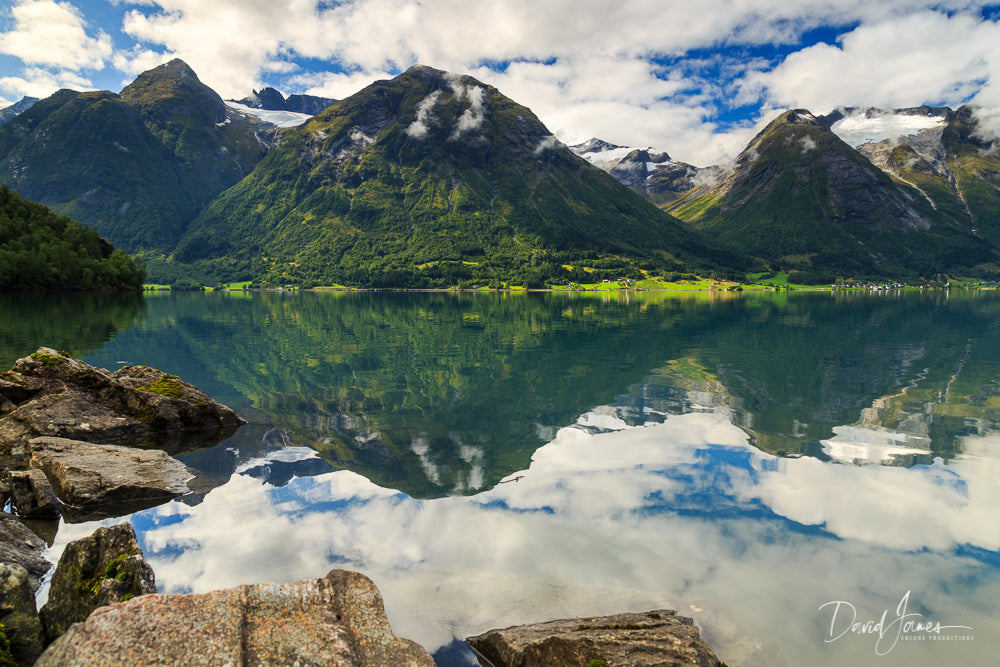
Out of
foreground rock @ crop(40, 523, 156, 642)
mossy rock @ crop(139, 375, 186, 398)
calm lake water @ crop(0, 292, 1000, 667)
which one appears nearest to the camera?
foreground rock @ crop(40, 523, 156, 642)

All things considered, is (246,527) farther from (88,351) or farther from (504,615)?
(88,351)

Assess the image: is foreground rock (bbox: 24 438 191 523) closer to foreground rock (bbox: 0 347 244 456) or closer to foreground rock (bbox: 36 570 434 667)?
foreground rock (bbox: 0 347 244 456)

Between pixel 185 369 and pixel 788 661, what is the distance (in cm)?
4546

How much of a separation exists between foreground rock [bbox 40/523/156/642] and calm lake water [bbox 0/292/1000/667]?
2.50 metres

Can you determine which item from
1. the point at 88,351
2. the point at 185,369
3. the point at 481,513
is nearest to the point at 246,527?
the point at 481,513

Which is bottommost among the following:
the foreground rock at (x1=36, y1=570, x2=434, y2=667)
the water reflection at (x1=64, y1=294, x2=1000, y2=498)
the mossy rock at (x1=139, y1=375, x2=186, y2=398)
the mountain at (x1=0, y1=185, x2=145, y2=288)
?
the water reflection at (x1=64, y1=294, x2=1000, y2=498)

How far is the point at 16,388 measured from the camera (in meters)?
25.7

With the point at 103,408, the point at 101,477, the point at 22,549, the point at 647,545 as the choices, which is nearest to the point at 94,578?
the point at 22,549

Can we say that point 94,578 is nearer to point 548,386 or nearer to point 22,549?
point 22,549

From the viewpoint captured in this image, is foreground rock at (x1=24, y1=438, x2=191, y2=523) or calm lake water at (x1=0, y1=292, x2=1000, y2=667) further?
foreground rock at (x1=24, y1=438, x2=191, y2=523)

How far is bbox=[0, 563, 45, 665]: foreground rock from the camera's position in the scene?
8.50 meters

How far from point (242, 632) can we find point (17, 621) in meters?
4.44

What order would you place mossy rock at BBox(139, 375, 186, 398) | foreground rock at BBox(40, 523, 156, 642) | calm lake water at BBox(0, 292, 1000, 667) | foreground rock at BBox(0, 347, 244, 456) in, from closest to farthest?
foreground rock at BBox(40, 523, 156, 642) → calm lake water at BBox(0, 292, 1000, 667) → foreground rock at BBox(0, 347, 244, 456) → mossy rock at BBox(139, 375, 186, 398)

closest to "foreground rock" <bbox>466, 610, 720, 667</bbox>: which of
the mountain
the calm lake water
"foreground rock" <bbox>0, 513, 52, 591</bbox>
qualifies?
the calm lake water
